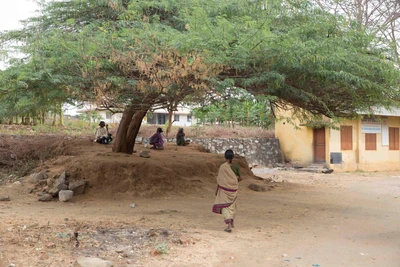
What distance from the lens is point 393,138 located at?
A: 23938 millimetres

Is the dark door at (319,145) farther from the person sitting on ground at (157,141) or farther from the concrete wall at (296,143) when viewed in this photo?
the person sitting on ground at (157,141)

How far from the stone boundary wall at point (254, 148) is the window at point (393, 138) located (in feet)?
21.1

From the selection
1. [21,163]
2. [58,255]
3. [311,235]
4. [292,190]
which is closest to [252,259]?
[311,235]

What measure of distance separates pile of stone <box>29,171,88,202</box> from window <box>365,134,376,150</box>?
55.3ft

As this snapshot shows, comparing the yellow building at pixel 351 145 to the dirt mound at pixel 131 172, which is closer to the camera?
the dirt mound at pixel 131 172

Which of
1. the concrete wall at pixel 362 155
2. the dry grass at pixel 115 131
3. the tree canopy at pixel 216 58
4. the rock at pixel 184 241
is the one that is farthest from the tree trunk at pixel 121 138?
the concrete wall at pixel 362 155

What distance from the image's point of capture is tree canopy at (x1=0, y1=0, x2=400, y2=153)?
781cm

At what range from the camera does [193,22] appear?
8.34 m

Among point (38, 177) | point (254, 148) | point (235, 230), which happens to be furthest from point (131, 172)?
point (254, 148)

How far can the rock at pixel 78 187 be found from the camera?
37.1ft

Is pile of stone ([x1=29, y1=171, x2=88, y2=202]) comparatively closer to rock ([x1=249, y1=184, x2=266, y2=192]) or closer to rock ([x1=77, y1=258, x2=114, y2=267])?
rock ([x1=249, y1=184, x2=266, y2=192])

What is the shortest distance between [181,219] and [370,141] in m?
17.5

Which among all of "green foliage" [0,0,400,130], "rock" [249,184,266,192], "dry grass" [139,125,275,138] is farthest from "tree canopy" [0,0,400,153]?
"dry grass" [139,125,275,138]

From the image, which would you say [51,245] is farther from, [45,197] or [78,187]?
[78,187]
